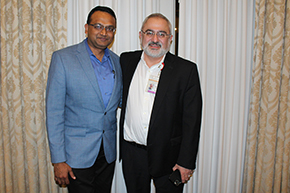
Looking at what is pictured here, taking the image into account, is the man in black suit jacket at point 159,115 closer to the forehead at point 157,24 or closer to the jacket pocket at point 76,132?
the forehead at point 157,24

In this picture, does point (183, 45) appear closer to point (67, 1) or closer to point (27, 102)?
point (67, 1)

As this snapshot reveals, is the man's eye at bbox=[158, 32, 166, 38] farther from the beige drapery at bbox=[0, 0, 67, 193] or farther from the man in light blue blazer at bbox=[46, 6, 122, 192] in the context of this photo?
the beige drapery at bbox=[0, 0, 67, 193]

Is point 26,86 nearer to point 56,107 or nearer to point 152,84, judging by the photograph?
point 56,107

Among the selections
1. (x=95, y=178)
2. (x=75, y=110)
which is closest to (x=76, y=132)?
(x=75, y=110)

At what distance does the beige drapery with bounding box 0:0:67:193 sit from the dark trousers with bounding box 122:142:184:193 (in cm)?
99

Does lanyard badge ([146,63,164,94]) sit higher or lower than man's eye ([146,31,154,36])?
lower

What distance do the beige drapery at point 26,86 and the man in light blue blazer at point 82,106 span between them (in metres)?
0.66

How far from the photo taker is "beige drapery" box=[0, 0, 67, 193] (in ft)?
6.79

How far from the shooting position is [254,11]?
2238 millimetres

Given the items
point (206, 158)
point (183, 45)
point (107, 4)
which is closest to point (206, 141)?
point (206, 158)

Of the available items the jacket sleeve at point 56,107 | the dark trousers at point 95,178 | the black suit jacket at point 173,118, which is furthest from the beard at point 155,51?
the dark trousers at point 95,178

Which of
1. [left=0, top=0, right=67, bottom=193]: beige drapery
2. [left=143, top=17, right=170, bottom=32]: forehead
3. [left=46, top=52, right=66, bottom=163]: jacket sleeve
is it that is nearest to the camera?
[left=46, top=52, right=66, bottom=163]: jacket sleeve

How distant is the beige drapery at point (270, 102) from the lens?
2.10m

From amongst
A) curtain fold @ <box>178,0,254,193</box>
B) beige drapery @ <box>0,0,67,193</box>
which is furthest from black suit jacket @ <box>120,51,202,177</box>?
beige drapery @ <box>0,0,67,193</box>
